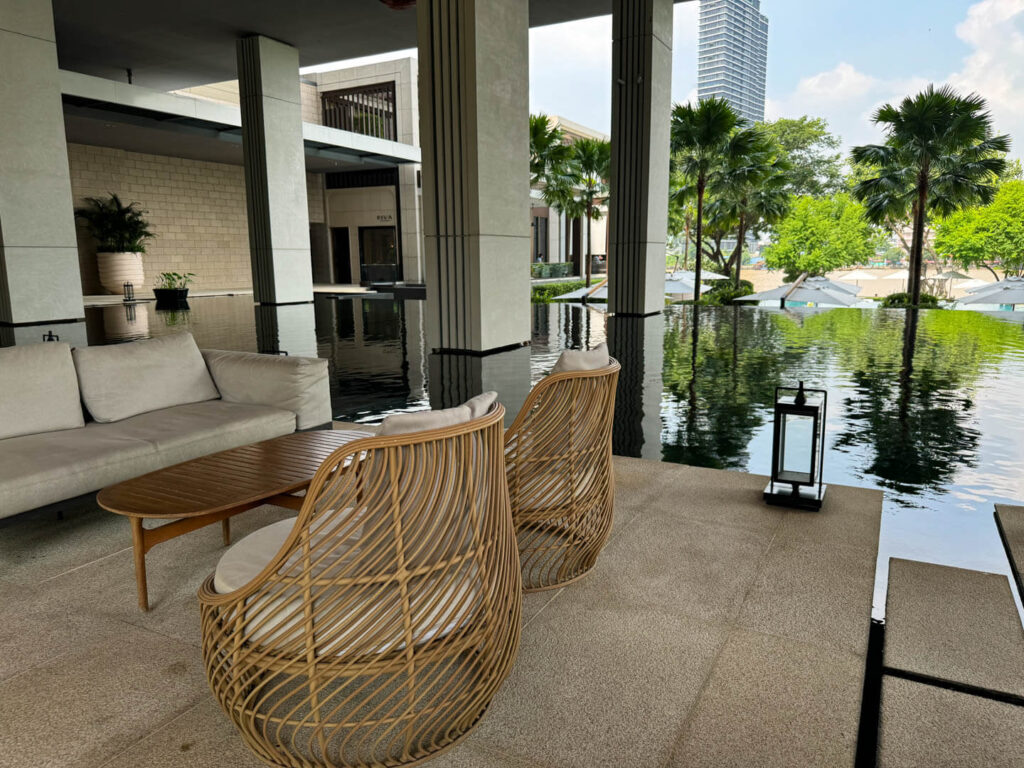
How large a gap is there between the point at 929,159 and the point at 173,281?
18.9 metres

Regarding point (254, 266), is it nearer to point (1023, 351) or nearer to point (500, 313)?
point (500, 313)

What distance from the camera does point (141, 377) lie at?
373 centimetres

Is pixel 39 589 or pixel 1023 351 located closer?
pixel 39 589

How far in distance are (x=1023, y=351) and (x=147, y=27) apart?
16.2 m

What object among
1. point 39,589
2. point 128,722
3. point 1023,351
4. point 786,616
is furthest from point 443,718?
point 1023,351

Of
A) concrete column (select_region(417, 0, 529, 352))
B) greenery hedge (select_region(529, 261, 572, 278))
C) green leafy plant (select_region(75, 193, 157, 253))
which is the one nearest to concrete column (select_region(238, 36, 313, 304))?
green leafy plant (select_region(75, 193, 157, 253))

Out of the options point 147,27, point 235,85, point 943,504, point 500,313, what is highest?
point 235,85

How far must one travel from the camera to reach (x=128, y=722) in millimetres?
1841

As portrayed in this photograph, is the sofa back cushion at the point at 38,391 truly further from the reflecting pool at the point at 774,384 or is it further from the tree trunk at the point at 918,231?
the tree trunk at the point at 918,231

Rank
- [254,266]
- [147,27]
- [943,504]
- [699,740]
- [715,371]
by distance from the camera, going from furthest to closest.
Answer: [254,266] → [147,27] → [715,371] → [943,504] → [699,740]

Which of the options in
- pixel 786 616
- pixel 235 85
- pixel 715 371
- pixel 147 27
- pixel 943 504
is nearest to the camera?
pixel 786 616

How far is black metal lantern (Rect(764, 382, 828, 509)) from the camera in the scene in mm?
3246

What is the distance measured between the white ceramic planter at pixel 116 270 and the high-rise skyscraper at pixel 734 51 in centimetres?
4111

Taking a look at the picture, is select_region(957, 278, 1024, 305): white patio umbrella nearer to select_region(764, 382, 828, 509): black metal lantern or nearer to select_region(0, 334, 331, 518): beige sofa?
select_region(764, 382, 828, 509): black metal lantern
